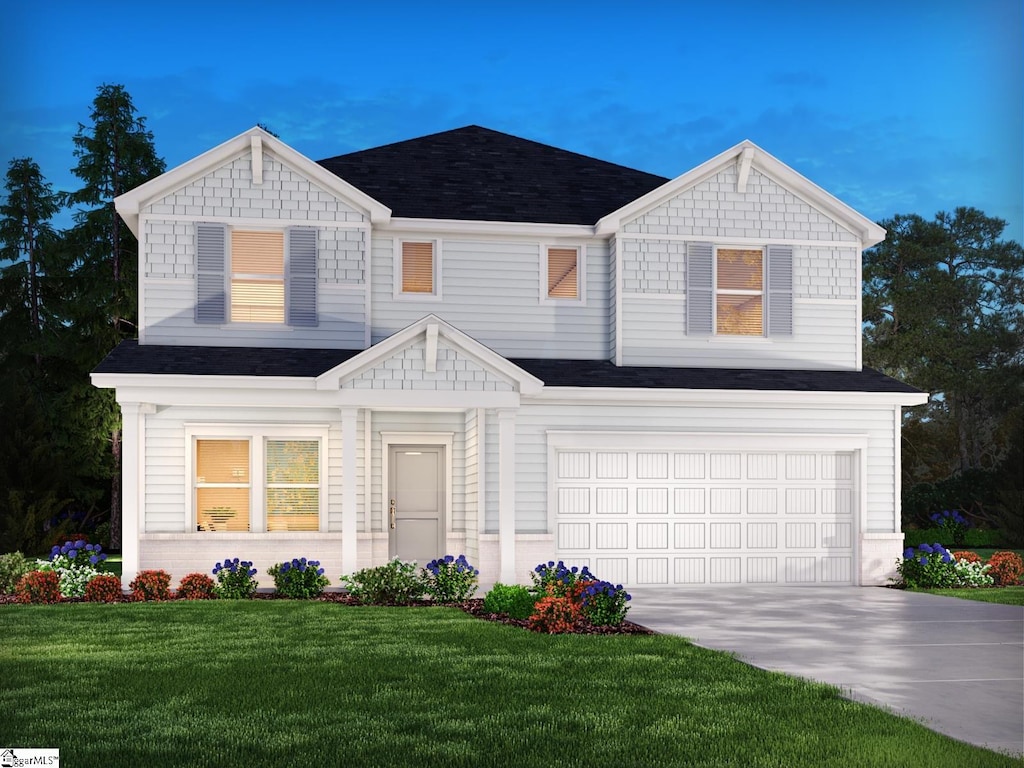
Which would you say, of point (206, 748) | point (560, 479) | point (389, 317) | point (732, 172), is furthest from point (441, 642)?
point (732, 172)

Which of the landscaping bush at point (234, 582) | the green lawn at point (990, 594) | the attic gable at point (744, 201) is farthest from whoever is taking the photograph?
the attic gable at point (744, 201)

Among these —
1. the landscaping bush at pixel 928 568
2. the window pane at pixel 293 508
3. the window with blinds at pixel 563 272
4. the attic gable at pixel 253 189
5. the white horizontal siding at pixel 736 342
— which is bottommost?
the landscaping bush at pixel 928 568

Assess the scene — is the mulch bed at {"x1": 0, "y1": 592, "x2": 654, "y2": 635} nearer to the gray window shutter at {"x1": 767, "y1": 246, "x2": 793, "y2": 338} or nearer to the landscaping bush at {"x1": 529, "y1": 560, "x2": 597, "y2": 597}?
the landscaping bush at {"x1": 529, "y1": 560, "x2": 597, "y2": 597}

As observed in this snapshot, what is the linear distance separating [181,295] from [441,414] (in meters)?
4.94

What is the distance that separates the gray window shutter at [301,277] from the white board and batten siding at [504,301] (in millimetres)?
1204

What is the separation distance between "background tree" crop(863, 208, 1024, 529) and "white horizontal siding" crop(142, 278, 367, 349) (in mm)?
27085

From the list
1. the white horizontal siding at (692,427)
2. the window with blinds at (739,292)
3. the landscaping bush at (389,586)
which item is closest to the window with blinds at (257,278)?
the white horizontal siding at (692,427)

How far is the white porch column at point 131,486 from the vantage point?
17.9 metres

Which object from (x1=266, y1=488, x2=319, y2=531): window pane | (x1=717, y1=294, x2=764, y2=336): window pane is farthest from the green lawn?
(x1=266, y1=488, x2=319, y2=531): window pane

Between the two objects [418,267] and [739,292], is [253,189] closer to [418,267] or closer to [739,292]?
[418,267]

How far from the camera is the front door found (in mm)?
20594

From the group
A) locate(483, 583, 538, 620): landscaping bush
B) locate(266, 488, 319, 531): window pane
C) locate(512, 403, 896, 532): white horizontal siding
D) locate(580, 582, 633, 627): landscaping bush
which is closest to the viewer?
locate(580, 582, 633, 627): landscaping bush

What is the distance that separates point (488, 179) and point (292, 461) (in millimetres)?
7148

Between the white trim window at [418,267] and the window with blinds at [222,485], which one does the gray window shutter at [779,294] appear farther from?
the window with blinds at [222,485]
